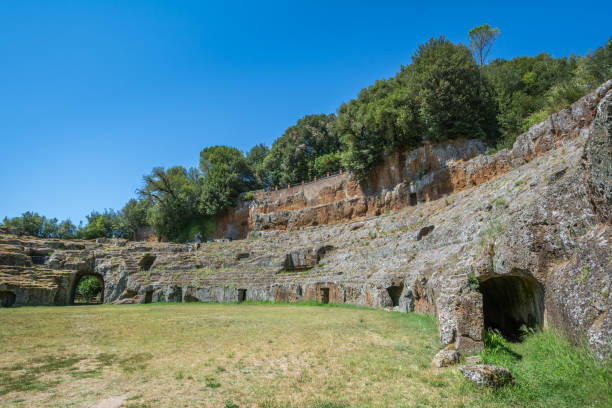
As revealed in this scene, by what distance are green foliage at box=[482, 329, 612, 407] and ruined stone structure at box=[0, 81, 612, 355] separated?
236mm

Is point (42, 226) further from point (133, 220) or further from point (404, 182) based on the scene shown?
point (404, 182)

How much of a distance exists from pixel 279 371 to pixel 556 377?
12.1 ft

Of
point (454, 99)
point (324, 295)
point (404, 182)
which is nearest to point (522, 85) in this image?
point (454, 99)

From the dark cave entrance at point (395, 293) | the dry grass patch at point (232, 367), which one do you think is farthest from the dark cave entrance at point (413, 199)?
the dry grass patch at point (232, 367)

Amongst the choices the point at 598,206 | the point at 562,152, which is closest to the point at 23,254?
the point at 598,206

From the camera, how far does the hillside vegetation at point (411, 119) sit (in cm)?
2733

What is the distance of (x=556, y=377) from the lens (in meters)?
3.78

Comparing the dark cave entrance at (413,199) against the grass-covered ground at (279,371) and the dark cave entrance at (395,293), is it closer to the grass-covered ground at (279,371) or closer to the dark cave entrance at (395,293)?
the dark cave entrance at (395,293)

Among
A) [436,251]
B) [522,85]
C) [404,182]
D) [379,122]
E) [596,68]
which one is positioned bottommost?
[436,251]

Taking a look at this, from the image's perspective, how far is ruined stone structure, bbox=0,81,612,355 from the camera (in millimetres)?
4418

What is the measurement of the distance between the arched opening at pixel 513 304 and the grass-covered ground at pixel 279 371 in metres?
0.95

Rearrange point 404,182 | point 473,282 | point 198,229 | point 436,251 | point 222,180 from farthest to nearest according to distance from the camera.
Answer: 1. point 198,229
2. point 222,180
3. point 404,182
4. point 436,251
5. point 473,282

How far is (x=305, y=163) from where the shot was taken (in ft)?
163

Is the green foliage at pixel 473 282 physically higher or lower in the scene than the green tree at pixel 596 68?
lower
